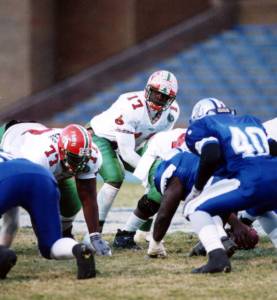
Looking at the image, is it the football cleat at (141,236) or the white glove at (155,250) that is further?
the football cleat at (141,236)

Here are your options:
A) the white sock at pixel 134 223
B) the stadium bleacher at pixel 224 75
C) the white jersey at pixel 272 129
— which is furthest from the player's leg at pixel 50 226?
the stadium bleacher at pixel 224 75

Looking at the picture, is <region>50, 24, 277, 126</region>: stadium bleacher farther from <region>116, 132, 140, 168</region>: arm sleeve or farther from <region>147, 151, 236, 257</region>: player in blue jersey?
<region>147, 151, 236, 257</region>: player in blue jersey

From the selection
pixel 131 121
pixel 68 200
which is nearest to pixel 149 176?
pixel 68 200

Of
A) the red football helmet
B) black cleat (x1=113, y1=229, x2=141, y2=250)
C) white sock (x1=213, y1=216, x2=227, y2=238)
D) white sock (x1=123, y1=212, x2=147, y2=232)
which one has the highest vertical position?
the red football helmet

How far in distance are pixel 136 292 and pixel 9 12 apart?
36.8ft

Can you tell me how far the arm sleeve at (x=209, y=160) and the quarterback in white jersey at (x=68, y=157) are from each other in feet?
2.64

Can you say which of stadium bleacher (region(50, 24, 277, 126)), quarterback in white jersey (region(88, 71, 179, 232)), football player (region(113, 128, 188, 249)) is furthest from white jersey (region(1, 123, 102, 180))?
stadium bleacher (region(50, 24, 277, 126))

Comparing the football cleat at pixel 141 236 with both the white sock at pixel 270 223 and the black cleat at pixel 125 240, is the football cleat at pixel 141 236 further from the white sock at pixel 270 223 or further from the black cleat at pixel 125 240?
the white sock at pixel 270 223

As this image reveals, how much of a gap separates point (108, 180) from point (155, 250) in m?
1.24

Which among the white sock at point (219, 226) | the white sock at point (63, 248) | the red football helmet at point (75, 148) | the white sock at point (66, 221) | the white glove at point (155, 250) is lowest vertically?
the white sock at point (66, 221)

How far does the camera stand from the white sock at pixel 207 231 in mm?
5762

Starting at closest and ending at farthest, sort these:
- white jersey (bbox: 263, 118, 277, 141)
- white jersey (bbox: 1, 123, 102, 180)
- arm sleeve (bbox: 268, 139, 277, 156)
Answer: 1. arm sleeve (bbox: 268, 139, 277, 156)
2. white jersey (bbox: 1, 123, 102, 180)
3. white jersey (bbox: 263, 118, 277, 141)

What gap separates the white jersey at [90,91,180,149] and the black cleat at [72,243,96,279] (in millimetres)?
2250

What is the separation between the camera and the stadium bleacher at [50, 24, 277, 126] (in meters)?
15.4
